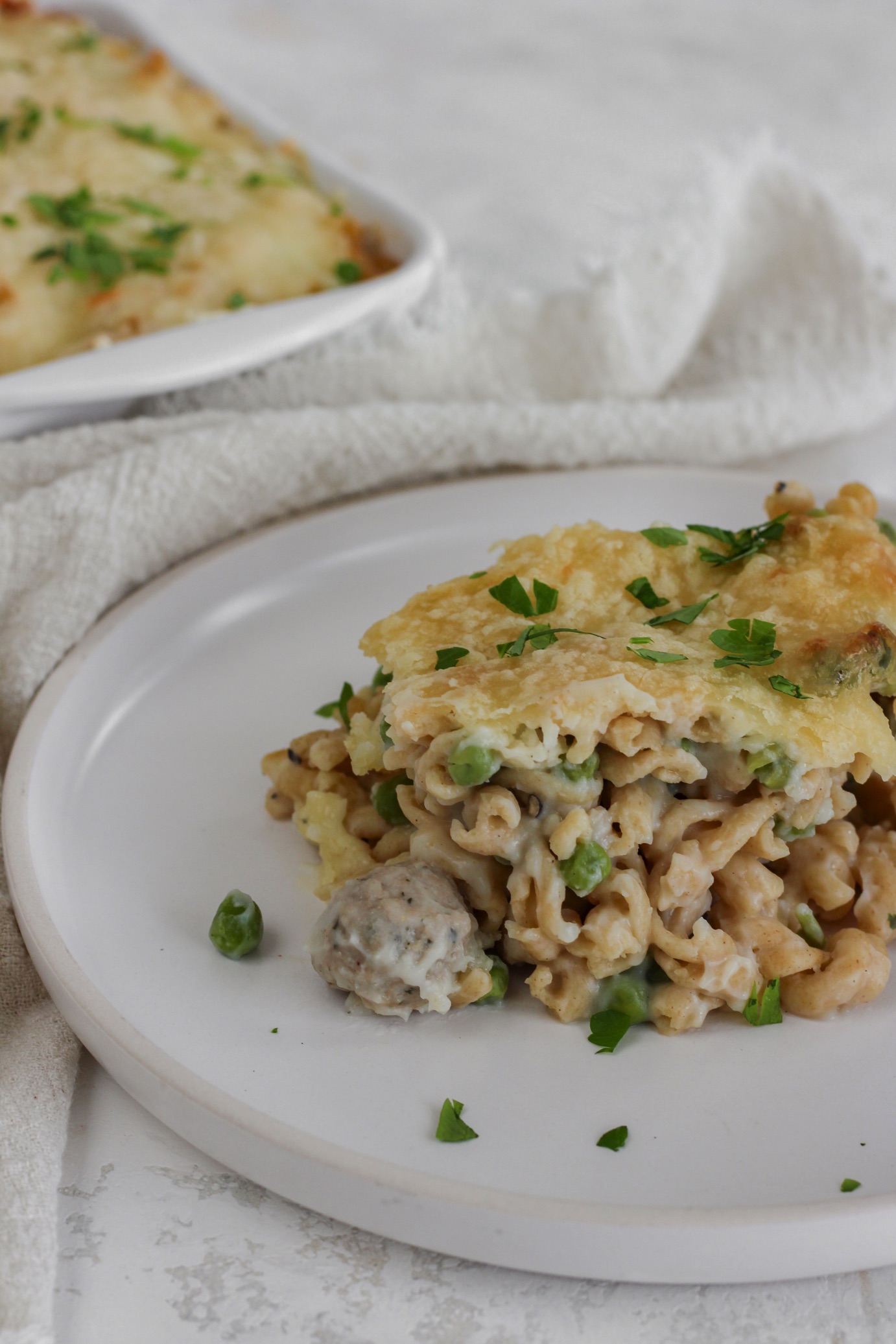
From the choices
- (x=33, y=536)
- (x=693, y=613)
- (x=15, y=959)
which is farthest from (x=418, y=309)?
(x=15, y=959)

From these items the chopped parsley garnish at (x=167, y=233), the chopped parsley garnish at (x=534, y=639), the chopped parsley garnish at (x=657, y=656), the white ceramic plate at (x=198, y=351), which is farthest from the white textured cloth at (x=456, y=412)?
Result: the chopped parsley garnish at (x=657, y=656)

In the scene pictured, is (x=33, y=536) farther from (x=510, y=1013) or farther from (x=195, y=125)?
(x=195, y=125)

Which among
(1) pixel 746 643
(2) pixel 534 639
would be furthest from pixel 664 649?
(2) pixel 534 639

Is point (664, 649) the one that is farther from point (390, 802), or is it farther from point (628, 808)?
point (390, 802)

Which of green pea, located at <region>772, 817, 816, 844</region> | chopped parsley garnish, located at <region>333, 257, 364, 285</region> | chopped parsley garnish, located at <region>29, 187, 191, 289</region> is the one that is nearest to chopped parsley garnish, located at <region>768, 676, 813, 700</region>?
green pea, located at <region>772, 817, 816, 844</region>

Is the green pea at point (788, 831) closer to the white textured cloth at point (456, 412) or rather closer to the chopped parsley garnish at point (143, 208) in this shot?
the white textured cloth at point (456, 412)

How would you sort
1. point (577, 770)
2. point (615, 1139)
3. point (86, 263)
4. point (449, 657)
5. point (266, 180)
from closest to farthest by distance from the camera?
point (615, 1139) < point (577, 770) < point (449, 657) < point (86, 263) < point (266, 180)
